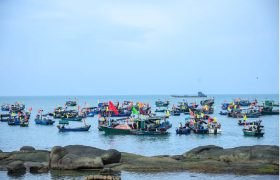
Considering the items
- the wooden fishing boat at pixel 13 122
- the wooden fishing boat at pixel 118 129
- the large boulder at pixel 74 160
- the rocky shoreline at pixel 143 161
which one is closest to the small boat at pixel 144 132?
the wooden fishing boat at pixel 118 129

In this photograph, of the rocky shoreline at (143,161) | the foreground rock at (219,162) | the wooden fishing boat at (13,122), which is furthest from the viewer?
the wooden fishing boat at (13,122)

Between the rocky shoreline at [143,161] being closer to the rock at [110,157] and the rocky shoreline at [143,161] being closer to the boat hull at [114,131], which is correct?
the rock at [110,157]

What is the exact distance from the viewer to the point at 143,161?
1187 inches

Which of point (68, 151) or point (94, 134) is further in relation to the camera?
point (94, 134)

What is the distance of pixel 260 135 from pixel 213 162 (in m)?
35.0

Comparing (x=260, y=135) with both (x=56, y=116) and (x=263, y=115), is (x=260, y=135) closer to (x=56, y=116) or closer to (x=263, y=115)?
(x=263, y=115)

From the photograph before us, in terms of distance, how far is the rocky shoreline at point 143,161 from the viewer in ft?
92.5

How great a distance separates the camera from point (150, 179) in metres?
25.9

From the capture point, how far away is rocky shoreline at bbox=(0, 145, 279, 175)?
2819cm

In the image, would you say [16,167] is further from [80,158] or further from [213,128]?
[213,128]

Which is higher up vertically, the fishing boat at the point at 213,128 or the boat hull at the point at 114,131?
the fishing boat at the point at 213,128

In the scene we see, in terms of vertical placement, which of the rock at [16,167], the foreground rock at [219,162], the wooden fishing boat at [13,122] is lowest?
the wooden fishing boat at [13,122]

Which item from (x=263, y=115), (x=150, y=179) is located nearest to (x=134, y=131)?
(x=150, y=179)

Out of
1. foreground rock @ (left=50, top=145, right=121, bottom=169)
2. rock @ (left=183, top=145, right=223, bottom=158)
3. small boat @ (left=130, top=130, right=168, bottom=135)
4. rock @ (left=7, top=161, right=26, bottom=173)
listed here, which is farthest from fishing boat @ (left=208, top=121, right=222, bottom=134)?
rock @ (left=7, top=161, right=26, bottom=173)
